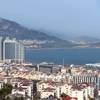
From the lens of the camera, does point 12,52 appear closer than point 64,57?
Yes

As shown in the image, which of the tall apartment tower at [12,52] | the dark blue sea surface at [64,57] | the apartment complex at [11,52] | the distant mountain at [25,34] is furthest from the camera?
the distant mountain at [25,34]

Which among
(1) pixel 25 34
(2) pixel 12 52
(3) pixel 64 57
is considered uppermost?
(1) pixel 25 34

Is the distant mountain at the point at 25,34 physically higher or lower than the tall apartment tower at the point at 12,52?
higher

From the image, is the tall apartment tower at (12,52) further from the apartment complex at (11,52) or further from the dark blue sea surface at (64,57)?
the dark blue sea surface at (64,57)

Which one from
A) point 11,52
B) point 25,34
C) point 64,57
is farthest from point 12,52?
point 25,34

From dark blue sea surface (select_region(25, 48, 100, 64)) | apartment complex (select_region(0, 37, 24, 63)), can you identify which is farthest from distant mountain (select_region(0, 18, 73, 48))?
apartment complex (select_region(0, 37, 24, 63))

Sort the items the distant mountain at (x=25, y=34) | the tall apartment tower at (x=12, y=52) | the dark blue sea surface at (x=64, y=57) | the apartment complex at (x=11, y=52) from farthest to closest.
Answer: the distant mountain at (x=25, y=34) → the dark blue sea surface at (x=64, y=57) → the tall apartment tower at (x=12, y=52) → the apartment complex at (x=11, y=52)

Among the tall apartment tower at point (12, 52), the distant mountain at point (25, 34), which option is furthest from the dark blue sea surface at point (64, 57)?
the distant mountain at point (25, 34)

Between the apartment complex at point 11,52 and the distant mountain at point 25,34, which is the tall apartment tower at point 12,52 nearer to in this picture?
the apartment complex at point 11,52

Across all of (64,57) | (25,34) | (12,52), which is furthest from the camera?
(25,34)

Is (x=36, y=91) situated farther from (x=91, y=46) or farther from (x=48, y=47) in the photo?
(x=91, y=46)

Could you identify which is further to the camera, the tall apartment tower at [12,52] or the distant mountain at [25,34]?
the distant mountain at [25,34]

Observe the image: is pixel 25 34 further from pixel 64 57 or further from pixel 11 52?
pixel 11 52

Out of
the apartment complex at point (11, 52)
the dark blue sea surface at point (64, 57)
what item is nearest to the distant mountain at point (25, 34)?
the dark blue sea surface at point (64, 57)
